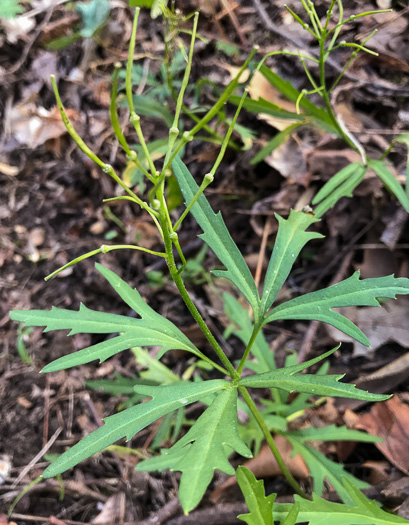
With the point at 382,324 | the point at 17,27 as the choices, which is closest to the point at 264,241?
the point at 382,324

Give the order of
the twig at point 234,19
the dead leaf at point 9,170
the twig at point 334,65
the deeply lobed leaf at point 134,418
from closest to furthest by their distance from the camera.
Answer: the deeply lobed leaf at point 134,418
the twig at point 334,65
the twig at point 234,19
the dead leaf at point 9,170

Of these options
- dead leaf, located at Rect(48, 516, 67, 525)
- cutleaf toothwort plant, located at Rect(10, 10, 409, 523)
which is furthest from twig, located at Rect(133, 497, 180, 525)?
cutleaf toothwort plant, located at Rect(10, 10, 409, 523)

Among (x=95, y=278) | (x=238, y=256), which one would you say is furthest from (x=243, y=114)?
(x=238, y=256)

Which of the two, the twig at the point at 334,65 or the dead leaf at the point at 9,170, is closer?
the twig at the point at 334,65

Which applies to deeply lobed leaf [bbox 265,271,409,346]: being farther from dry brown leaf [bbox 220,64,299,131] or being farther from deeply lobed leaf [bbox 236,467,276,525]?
dry brown leaf [bbox 220,64,299,131]

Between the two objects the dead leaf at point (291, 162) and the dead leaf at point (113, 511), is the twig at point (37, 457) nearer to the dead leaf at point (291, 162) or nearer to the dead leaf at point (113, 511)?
the dead leaf at point (113, 511)

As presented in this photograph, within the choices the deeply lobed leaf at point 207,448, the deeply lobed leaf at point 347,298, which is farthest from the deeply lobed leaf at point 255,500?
the deeply lobed leaf at point 347,298

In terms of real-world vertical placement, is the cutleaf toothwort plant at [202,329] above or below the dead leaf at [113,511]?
above
